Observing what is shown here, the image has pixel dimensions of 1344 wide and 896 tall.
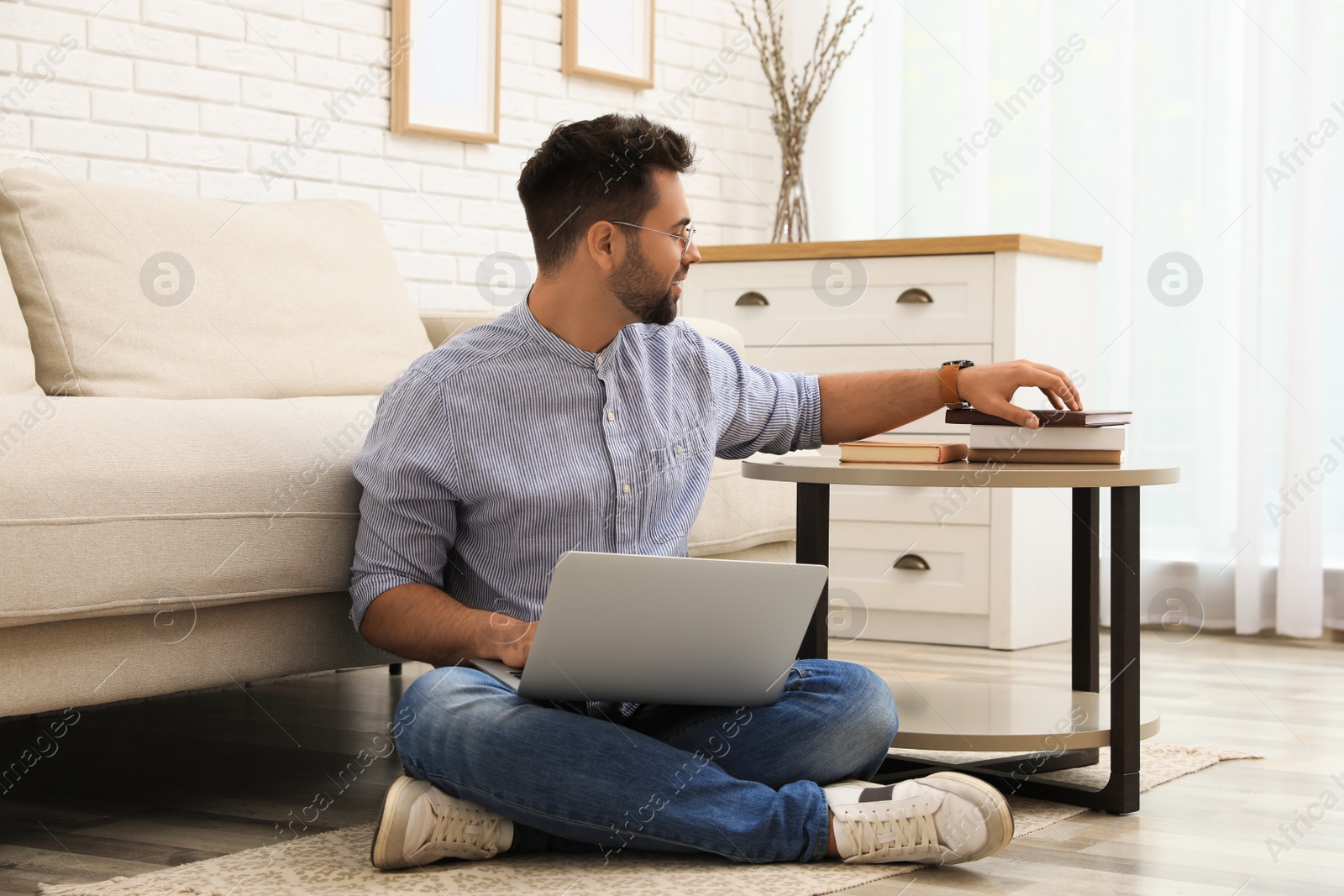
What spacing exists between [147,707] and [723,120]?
224 cm

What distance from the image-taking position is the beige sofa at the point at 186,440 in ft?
5.11

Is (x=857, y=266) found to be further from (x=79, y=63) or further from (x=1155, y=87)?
(x=79, y=63)

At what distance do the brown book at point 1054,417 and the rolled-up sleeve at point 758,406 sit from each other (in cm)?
22

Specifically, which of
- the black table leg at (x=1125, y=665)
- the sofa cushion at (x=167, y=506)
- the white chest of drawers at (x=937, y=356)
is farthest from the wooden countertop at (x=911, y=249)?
the sofa cushion at (x=167, y=506)

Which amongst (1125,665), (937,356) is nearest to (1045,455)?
(1125,665)

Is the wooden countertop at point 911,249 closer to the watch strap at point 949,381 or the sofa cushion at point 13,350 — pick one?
the watch strap at point 949,381

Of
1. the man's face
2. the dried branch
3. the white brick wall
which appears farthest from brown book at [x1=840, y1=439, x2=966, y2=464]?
the dried branch

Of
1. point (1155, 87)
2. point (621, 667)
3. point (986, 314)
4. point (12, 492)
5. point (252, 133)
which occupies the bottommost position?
point (621, 667)

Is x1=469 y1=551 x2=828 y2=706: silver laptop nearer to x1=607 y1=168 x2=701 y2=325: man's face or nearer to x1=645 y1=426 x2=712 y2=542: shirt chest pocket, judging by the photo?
x1=645 y1=426 x2=712 y2=542: shirt chest pocket

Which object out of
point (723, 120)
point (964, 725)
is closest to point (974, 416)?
point (964, 725)

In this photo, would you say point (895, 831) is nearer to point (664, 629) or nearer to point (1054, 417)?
point (664, 629)

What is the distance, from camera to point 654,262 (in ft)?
5.66

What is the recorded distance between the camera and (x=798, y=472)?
177 centimetres

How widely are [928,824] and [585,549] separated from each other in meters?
0.48
